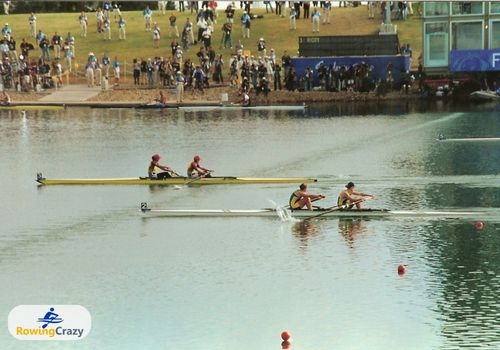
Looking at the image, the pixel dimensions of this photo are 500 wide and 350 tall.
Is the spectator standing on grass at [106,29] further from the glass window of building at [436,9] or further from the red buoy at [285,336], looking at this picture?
the red buoy at [285,336]

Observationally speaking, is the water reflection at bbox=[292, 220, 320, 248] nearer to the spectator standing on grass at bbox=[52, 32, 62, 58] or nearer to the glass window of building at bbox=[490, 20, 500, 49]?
the glass window of building at bbox=[490, 20, 500, 49]

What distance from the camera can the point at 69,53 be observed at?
340ft

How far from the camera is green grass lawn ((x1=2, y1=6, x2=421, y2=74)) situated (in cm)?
10544

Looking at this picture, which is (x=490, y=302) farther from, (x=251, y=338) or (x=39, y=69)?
(x=39, y=69)

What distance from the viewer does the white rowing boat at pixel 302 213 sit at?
5203 centimetres

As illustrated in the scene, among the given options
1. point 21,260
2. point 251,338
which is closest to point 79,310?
point 251,338

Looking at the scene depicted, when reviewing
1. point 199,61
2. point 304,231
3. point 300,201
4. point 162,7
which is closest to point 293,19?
point 199,61

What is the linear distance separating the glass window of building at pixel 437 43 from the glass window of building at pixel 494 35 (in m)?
3.33

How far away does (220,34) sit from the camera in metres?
108

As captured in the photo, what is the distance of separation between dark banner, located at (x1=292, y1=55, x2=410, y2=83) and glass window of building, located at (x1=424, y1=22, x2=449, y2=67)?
181cm

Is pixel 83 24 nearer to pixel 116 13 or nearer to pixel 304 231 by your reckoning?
pixel 116 13

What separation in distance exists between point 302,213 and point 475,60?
4709cm

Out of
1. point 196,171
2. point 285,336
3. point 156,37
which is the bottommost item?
point 285,336

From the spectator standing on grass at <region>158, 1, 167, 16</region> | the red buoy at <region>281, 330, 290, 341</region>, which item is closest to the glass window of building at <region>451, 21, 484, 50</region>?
the spectator standing on grass at <region>158, 1, 167, 16</region>
